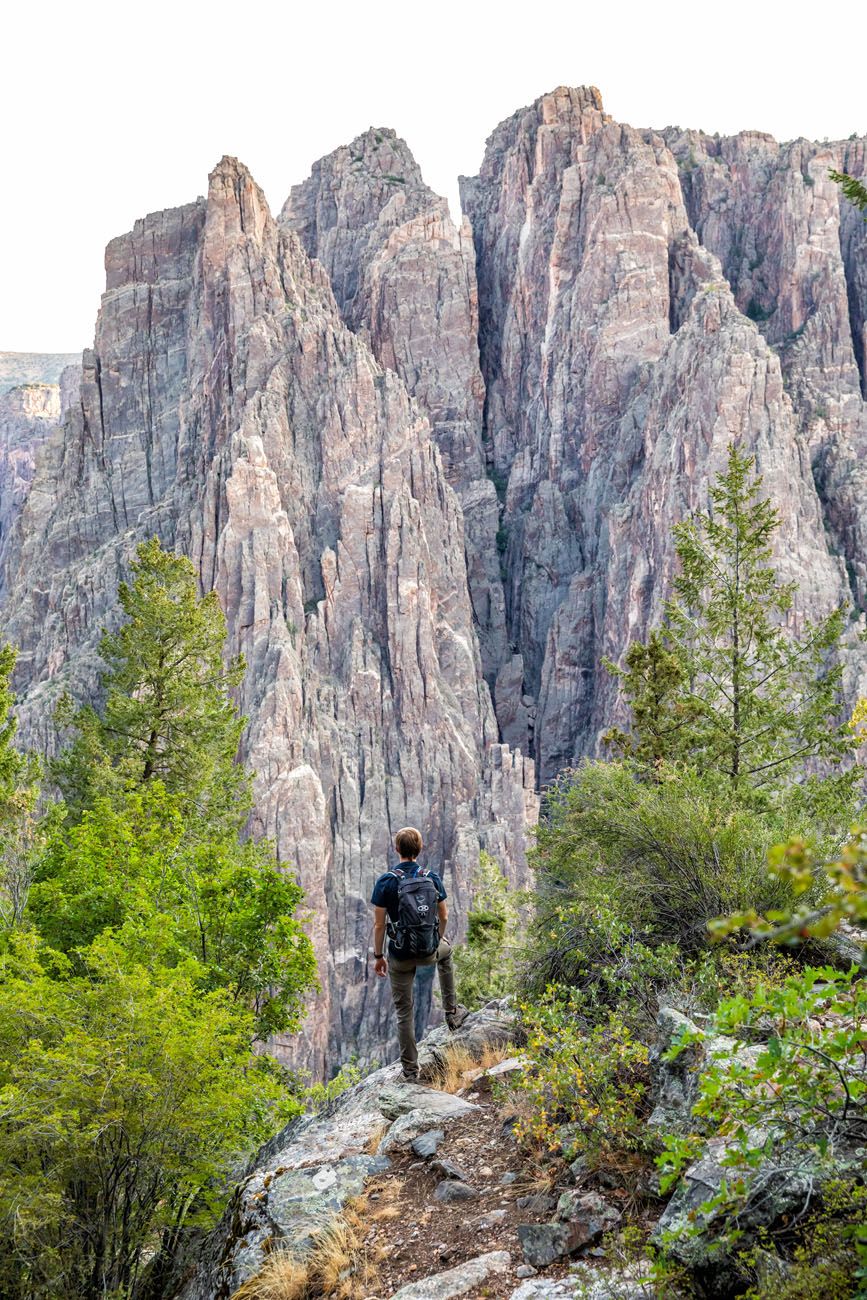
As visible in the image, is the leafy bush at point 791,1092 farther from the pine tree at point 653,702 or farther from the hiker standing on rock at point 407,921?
the pine tree at point 653,702

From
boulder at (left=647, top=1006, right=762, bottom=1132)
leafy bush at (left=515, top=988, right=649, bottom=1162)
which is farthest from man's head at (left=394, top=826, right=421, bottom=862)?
boulder at (left=647, top=1006, right=762, bottom=1132)

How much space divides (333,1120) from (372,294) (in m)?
112

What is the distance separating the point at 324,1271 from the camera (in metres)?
6.21

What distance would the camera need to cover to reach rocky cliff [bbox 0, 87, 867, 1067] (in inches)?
3194

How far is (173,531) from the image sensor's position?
91.2 m

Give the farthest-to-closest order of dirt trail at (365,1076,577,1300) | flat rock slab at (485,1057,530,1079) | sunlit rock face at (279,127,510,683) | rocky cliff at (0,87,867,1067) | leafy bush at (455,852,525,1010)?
sunlit rock face at (279,127,510,683), rocky cliff at (0,87,867,1067), leafy bush at (455,852,525,1010), flat rock slab at (485,1057,530,1079), dirt trail at (365,1076,577,1300)

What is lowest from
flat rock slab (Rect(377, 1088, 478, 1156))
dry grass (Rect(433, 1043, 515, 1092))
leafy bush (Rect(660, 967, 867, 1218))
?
dry grass (Rect(433, 1043, 515, 1092))

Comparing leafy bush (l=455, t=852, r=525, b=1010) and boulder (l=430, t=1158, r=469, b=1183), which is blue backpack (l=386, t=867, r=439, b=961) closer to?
boulder (l=430, t=1158, r=469, b=1183)

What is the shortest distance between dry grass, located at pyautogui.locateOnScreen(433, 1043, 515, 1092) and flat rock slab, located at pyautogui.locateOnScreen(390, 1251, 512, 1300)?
3201 millimetres

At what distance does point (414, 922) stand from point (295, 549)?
259 ft

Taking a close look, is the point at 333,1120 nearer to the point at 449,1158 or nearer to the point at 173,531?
the point at 449,1158

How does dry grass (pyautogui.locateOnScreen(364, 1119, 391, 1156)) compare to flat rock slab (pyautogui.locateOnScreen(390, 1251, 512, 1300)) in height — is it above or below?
below

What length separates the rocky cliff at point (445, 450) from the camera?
8112 centimetres

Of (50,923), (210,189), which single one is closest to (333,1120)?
(50,923)
